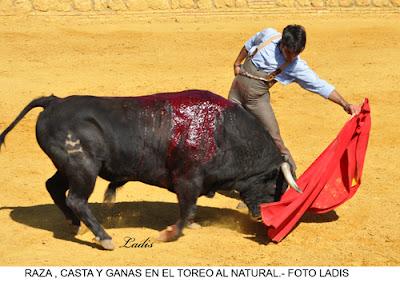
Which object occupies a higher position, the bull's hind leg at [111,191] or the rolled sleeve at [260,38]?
the rolled sleeve at [260,38]

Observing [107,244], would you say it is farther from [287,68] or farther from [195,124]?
[287,68]

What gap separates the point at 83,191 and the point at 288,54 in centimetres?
243

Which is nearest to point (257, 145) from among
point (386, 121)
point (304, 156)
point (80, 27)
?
point (304, 156)

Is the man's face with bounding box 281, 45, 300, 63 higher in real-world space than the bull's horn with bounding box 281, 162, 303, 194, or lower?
higher

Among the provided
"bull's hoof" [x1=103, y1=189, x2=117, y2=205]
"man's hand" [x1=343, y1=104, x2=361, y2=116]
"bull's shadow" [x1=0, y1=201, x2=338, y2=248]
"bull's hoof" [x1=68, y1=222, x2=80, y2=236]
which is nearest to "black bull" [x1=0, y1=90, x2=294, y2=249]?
"bull's hoof" [x1=68, y1=222, x2=80, y2=236]

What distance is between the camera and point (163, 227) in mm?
9336

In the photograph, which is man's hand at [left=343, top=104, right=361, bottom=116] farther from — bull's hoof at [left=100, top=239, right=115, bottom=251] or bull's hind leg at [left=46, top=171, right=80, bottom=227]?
bull's hind leg at [left=46, top=171, right=80, bottom=227]

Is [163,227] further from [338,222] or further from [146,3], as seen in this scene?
[146,3]

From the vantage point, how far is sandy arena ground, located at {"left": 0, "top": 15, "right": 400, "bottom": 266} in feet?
28.1

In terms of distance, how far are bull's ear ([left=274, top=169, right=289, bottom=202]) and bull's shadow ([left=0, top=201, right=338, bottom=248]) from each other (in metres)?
0.43

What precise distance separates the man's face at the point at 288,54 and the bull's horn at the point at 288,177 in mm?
1054

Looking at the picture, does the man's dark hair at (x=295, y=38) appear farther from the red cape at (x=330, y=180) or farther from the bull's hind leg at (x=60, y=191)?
the bull's hind leg at (x=60, y=191)

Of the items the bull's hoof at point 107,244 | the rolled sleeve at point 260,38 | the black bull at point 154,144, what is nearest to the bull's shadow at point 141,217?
the bull's hoof at point 107,244

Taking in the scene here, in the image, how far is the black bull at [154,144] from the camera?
27.6 feet
